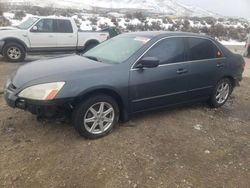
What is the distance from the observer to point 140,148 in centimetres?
454

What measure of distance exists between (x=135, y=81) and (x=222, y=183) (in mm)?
1901

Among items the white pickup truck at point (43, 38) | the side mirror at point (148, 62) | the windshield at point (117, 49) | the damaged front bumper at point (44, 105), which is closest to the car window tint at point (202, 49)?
the windshield at point (117, 49)

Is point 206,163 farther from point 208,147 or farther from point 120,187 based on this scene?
point 120,187

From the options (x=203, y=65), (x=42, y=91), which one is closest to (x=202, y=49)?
(x=203, y=65)

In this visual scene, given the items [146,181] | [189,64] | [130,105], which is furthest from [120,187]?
[189,64]

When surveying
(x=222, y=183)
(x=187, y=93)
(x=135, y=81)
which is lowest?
(x=222, y=183)

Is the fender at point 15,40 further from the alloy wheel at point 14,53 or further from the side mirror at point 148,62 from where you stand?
the side mirror at point 148,62

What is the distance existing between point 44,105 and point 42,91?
0.19m

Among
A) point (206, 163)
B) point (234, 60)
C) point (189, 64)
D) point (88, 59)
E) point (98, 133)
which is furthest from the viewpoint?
point (234, 60)

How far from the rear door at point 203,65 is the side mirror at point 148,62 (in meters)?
1.00

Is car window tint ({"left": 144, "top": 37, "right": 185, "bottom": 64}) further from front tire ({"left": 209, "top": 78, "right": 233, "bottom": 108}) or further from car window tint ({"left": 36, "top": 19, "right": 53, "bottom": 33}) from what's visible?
car window tint ({"left": 36, "top": 19, "right": 53, "bottom": 33})

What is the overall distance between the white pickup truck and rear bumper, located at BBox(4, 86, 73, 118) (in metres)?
7.24

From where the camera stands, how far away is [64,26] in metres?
12.1

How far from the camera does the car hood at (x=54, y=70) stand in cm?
445
